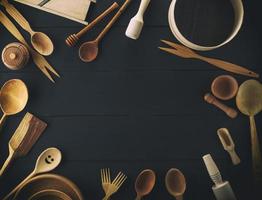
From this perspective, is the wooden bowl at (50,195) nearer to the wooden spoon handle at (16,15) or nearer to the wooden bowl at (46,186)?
the wooden bowl at (46,186)

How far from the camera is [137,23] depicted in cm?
98

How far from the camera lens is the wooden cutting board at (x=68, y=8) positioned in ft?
3.35

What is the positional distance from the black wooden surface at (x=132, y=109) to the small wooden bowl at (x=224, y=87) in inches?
0.9

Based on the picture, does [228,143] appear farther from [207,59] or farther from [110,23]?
[110,23]

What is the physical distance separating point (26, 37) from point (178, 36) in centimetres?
43

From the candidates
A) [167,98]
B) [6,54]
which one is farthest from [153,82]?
[6,54]

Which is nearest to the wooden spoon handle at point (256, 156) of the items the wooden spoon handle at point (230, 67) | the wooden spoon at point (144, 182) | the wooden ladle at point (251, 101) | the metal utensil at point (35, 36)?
the wooden ladle at point (251, 101)

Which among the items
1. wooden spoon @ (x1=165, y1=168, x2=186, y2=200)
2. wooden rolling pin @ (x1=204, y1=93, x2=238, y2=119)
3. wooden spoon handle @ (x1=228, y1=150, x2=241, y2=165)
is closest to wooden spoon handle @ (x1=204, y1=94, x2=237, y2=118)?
wooden rolling pin @ (x1=204, y1=93, x2=238, y2=119)

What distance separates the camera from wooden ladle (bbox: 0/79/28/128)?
1.01 metres

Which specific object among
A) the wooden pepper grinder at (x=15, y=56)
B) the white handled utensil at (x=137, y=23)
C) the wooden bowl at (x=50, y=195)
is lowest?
the wooden bowl at (x=50, y=195)

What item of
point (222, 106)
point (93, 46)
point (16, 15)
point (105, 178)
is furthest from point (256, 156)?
point (16, 15)

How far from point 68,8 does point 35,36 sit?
123 millimetres

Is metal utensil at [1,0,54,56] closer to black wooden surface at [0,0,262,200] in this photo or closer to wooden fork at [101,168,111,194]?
black wooden surface at [0,0,262,200]

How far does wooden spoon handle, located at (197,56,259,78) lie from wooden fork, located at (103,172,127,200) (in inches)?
15.9
